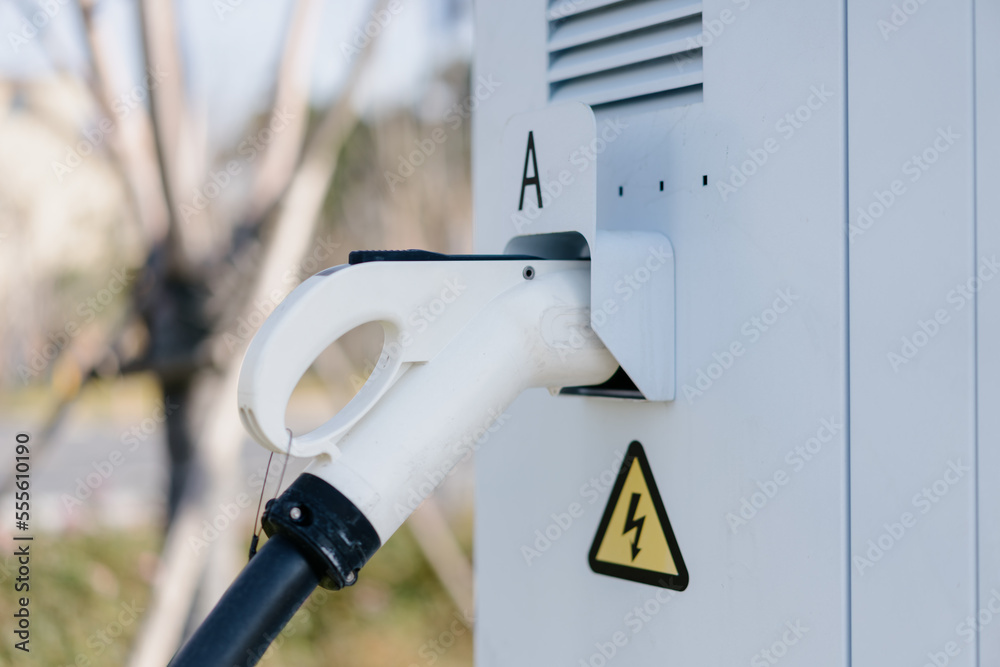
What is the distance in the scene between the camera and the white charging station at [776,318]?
0.69m

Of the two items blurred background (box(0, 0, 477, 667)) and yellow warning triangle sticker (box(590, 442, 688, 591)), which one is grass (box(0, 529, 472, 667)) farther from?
yellow warning triangle sticker (box(590, 442, 688, 591))

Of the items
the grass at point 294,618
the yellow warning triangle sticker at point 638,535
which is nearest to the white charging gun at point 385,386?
the yellow warning triangle sticker at point 638,535

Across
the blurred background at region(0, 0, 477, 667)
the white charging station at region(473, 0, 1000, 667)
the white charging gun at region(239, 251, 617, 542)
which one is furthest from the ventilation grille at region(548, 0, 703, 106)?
the blurred background at region(0, 0, 477, 667)

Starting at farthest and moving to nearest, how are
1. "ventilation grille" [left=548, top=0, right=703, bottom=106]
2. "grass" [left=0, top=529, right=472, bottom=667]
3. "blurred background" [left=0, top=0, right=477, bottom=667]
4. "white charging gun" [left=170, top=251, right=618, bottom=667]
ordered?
"grass" [left=0, top=529, right=472, bottom=667] < "blurred background" [left=0, top=0, right=477, bottom=667] < "ventilation grille" [left=548, top=0, right=703, bottom=106] < "white charging gun" [left=170, top=251, right=618, bottom=667]

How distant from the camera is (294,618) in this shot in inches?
198

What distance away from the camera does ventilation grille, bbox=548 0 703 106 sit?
2.79 feet

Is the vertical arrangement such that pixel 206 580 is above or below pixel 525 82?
below

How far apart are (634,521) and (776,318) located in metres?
0.24

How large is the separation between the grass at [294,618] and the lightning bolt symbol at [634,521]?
389 cm

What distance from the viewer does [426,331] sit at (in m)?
0.76

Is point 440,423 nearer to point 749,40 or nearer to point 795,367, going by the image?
point 795,367

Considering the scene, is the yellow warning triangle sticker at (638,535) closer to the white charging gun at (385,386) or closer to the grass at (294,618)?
the white charging gun at (385,386)

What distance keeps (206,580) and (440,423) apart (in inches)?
95.9

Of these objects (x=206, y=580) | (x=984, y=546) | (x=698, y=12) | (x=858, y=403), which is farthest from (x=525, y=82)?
(x=206, y=580)
